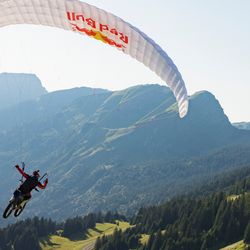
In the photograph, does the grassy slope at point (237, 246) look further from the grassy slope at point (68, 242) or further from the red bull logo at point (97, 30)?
the red bull logo at point (97, 30)

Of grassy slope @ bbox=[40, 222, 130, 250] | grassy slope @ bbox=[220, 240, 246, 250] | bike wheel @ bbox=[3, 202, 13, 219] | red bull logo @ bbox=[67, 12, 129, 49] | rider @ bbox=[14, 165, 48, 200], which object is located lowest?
grassy slope @ bbox=[220, 240, 246, 250]

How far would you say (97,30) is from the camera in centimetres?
2584

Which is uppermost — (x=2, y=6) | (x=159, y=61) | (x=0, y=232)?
(x=2, y=6)

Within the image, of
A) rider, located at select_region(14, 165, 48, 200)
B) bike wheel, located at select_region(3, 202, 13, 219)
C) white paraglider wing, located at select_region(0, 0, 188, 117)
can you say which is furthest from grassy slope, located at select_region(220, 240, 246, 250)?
rider, located at select_region(14, 165, 48, 200)

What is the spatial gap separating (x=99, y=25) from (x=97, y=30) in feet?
1.66

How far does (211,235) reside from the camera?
10612 centimetres

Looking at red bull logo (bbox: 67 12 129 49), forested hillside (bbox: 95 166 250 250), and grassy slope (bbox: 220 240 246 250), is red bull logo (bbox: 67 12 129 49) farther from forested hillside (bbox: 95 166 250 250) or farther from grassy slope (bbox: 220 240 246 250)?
forested hillside (bbox: 95 166 250 250)

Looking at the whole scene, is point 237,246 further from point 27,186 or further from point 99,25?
point 99,25

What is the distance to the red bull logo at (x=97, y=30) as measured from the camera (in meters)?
25.3

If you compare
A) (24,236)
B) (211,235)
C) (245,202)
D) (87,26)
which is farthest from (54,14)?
(24,236)

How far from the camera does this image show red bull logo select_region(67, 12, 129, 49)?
2527 cm

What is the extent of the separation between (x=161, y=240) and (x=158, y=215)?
2591cm

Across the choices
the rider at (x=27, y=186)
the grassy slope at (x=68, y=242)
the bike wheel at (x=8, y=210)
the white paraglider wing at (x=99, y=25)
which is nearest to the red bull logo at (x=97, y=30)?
the white paraglider wing at (x=99, y=25)

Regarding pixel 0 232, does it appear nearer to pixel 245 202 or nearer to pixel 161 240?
pixel 161 240
